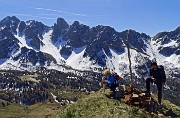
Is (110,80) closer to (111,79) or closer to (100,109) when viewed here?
(111,79)

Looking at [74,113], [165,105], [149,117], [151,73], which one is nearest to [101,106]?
[74,113]

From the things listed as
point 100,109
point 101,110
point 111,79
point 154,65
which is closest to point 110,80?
point 111,79

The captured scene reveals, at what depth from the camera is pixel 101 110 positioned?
1216 inches

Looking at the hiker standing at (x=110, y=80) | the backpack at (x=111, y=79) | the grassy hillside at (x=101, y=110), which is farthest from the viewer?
the backpack at (x=111, y=79)

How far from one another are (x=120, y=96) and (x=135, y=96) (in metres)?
1.96

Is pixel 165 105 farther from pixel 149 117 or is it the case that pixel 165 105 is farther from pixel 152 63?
pixel 149 117

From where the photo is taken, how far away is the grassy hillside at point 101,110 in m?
29.5

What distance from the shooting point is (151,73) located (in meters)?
36.2

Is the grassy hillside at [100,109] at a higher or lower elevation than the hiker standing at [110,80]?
lower

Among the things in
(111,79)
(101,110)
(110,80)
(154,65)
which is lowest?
(101,110)

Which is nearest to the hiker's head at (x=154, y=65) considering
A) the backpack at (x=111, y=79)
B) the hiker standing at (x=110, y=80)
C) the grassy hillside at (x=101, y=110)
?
the hiker standing at (x=110, y=80)

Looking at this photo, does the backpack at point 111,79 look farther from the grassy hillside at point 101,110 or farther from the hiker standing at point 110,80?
the grassy hillside at point 101,110

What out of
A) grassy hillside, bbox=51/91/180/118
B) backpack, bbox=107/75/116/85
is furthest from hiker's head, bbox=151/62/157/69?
grassy hillside, bbox=51/91/180/118

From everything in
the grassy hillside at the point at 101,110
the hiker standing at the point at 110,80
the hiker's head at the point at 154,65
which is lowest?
the grassy hillside at the point at 101,110
